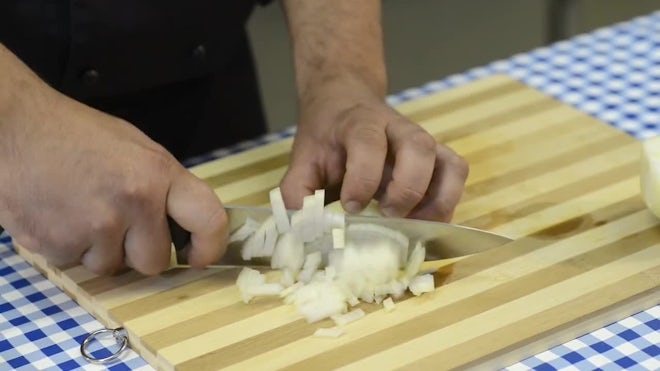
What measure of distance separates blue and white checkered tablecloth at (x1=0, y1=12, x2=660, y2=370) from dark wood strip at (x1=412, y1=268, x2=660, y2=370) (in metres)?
0.02

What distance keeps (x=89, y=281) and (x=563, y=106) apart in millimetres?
734

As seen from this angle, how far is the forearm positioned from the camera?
1476 mm

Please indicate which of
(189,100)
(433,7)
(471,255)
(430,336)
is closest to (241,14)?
(189,100)

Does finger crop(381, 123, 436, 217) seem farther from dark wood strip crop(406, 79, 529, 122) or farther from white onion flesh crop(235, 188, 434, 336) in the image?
dark wood strip crop(406, 79, 529, 122)

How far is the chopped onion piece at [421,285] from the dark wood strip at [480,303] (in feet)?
0.12

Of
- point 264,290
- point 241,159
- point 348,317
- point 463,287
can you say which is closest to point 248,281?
point 264,290

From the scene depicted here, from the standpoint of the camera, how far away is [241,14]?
1.66 metres

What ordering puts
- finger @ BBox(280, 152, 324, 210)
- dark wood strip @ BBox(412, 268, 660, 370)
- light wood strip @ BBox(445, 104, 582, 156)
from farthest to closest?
light wood strip @ BBox(445, 104, 582, 156) → finger @ BBox(280, 152, 324, 210) → dark wood strip @ BBox(412, 268, 660, 370)

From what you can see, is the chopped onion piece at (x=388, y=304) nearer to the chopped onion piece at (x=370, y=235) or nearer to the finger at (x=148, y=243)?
the chopped onion piece at (x=370, y=235)

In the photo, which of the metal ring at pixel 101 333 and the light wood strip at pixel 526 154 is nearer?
the metal ring at pixel 101 333

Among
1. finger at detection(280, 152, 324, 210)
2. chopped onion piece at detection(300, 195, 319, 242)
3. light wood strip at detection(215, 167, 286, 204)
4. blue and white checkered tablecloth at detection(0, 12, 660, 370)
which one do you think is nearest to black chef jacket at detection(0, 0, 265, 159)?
blue and white checkered tablecloth at detection(0, 12, 660, 370)

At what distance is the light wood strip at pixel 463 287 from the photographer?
3.62 ft

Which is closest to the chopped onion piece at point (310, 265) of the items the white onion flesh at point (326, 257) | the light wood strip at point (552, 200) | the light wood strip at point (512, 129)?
the white onion flesh at point (326, 257)

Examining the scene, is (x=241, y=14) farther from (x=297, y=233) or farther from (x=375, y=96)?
(x=297, y=233)
